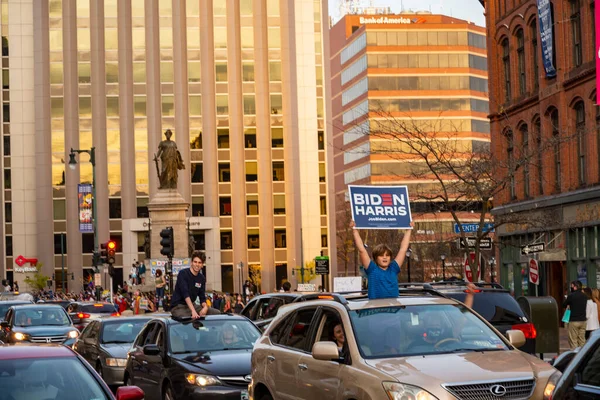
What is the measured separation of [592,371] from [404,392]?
218 centimetres

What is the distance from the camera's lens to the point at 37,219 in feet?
351

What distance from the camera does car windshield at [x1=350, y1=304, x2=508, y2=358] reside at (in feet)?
33.8

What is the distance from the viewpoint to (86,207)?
55.4 m

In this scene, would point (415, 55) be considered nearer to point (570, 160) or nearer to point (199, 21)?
point (199, 21)

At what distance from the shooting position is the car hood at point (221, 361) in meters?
15.0

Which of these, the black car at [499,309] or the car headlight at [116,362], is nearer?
the black car at [499,309]

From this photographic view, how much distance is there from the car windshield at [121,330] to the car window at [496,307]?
6.24m

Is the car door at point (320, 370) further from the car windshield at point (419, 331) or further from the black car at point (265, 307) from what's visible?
the black car at point (265, 307)

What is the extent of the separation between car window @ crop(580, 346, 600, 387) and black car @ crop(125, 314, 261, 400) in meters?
7.78

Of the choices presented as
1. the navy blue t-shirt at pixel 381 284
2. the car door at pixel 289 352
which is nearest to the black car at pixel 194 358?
the car door at pixel 289 352

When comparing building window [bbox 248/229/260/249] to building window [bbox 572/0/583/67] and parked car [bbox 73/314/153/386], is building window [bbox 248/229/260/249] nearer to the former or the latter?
building window [bbox 572/0/583/67]

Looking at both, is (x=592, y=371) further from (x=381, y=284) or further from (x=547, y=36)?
(x=547, y=36)

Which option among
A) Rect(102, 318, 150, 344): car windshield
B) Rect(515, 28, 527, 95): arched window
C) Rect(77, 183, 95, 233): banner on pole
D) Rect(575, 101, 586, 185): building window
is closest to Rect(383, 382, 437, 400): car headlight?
Rect(102, 318, 150, 344): car windshield

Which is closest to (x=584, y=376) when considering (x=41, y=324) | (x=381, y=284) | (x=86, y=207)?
(x=381, y=284)
